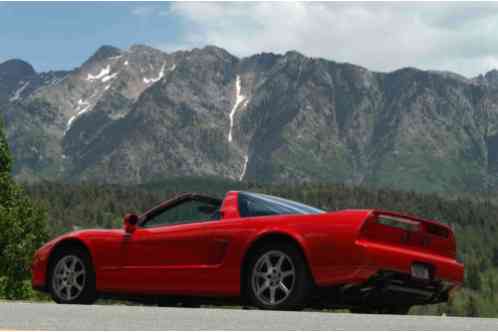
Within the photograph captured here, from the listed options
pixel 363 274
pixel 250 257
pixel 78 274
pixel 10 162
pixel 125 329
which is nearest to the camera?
pixel 125 329

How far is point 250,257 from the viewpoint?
402 inches

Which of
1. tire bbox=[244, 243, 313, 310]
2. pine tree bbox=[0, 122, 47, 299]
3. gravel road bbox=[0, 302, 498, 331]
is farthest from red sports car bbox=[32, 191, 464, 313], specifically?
pine tree bbox=[0, 122, 47, 299]

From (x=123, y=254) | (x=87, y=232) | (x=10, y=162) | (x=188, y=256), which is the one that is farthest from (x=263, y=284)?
(x=10, y=162)

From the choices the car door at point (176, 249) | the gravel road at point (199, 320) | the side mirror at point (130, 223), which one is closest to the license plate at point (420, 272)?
the gravel road at point (199, 320)

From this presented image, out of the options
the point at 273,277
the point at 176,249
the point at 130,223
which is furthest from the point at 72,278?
the point at 273,277

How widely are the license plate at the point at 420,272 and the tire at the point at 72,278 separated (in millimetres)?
4119

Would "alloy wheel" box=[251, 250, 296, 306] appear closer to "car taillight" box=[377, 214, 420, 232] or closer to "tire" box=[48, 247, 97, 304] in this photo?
"car taillight" box=[377, 214, 420, 232]

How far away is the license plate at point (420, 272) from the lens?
32.1ft

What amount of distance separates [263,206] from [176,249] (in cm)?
116

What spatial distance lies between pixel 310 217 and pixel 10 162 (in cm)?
2800

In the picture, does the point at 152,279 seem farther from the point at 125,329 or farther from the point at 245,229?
the point at 125,329

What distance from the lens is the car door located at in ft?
34.7

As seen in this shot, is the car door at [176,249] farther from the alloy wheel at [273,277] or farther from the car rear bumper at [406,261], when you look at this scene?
the car rear bumper at [406,261]

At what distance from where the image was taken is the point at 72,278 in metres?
11.8
